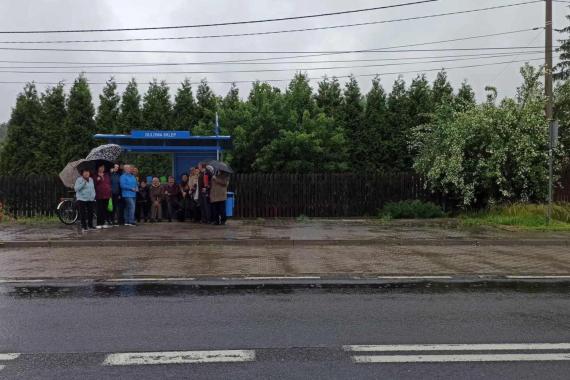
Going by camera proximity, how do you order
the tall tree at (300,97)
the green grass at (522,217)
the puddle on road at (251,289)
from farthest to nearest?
the tall tree at (300,97), the green grass at (522,217), the puddle on road at (251,289)

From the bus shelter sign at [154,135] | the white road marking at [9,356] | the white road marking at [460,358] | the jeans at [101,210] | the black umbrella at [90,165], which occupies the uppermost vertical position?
the bus shelter sign at [154,135]

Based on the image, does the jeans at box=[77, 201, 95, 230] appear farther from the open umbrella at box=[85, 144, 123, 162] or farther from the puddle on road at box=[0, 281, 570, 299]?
the puddle on road at box=[0, 281, 570, 299]

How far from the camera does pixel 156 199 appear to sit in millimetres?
17656

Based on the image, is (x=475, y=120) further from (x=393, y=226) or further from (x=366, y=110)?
(x=366, y=110)

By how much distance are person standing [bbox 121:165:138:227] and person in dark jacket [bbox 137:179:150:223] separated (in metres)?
0.75

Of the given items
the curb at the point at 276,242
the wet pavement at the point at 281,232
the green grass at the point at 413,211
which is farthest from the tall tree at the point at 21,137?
the green grass at the point at 413,211

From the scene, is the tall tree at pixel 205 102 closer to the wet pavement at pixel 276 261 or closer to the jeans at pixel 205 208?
the jeans at pixel 205 208

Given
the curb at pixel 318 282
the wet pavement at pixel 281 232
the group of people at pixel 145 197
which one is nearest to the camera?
the curb at pixel 318 282

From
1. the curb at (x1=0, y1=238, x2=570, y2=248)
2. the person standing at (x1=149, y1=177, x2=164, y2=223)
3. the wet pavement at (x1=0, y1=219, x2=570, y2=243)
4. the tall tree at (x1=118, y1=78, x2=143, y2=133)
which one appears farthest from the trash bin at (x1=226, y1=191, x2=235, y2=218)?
the tall tree at (x1=118, y1=78, x2=143, y2=133)

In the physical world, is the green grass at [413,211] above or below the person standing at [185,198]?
below

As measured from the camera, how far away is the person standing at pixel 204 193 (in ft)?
54.7

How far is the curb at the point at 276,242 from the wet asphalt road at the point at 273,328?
14.9 ft

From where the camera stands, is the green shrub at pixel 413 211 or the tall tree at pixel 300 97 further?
the tall tree at pixel 300 97

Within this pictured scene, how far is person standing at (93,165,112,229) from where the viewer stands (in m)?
15.6
